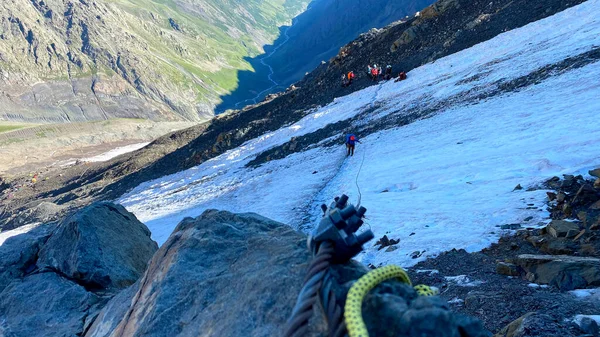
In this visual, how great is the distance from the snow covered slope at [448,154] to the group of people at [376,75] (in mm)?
1045

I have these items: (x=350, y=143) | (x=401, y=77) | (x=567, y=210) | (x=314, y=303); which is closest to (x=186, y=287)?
(x=314, y=303)

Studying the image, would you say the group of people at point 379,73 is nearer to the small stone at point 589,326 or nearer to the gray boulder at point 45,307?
the gray boulder at point 45,307

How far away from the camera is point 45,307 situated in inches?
290

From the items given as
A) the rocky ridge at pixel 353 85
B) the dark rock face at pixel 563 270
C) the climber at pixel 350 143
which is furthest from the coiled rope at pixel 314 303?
the rocky ridge at pixel 353 85

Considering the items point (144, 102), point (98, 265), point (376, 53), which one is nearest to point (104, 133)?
point (144, 102)

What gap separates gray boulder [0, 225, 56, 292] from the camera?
28.9 feet

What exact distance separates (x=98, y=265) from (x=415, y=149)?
14.4m

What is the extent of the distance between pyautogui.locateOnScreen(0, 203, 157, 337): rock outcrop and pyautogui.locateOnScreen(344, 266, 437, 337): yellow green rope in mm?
5780

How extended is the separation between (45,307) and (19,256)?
8.33 feet

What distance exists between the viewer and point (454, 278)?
23.4 ft

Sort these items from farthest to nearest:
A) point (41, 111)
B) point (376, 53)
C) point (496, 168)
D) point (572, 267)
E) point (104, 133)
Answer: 1. point (41, 111)
2. point (104, 133)
3. point (376, 53)
4. point (496, 168)
5. point (572, 267)

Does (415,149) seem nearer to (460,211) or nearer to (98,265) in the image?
(460,211)

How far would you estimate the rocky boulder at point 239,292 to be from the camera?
2436 mm

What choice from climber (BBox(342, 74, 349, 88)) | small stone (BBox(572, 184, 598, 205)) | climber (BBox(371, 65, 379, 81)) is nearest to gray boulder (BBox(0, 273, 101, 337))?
small stone (BBox(572, 184, 598, 205))
